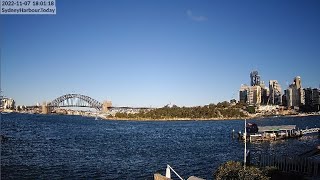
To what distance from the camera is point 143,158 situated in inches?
1804

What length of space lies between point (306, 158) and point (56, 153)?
34.2 m

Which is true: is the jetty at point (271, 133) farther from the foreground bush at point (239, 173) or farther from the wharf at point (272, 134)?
the foreground bush at point (239, 173)

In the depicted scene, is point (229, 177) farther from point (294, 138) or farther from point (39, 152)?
point (294, 138)

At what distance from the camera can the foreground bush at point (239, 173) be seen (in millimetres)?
17234

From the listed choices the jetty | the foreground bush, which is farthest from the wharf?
the foreground bush

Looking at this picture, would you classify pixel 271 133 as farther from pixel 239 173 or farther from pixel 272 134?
pixel 239 173

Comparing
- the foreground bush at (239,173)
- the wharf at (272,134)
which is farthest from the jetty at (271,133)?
the foreground bush at (239,173)

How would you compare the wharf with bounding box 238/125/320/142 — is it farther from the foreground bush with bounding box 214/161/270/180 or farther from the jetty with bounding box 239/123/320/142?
the foreground bush with bounding box 214/161/270/180

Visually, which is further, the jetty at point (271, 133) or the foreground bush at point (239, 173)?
the jetty at point (271, 133)

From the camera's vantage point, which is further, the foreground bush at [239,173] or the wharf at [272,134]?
the wharf at [272,134]

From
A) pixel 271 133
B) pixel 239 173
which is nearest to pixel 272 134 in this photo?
pixel 271 133

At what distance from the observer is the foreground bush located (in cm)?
1723

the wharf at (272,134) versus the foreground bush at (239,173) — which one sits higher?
the foreground bush at (239,173)

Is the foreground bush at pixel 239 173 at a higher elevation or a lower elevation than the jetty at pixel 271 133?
higher
